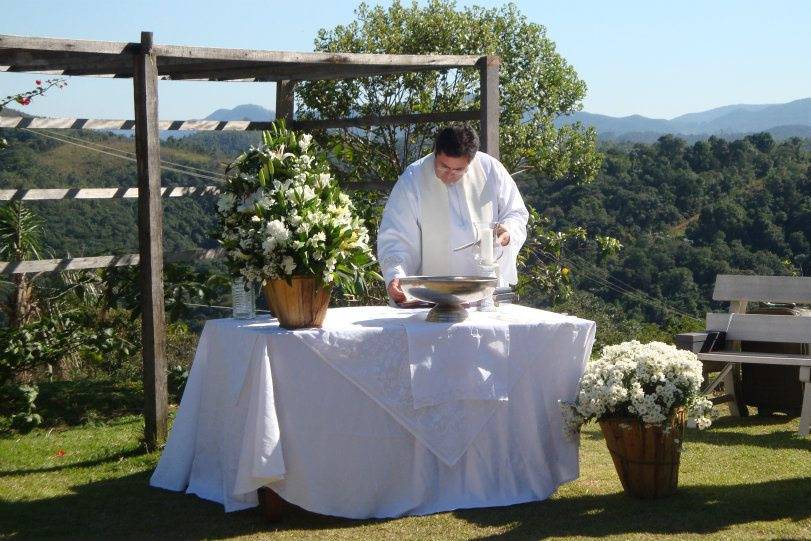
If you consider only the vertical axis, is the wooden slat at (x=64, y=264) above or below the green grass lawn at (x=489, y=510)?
above

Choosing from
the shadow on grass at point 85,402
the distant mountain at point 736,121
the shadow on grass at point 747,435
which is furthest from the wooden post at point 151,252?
the distant mountain at point 736,121

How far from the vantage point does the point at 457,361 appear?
516 cm

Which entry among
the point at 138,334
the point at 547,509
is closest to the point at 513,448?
the point at 547,509

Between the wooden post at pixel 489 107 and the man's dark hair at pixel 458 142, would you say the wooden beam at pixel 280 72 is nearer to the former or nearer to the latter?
the wooden post at pixel 489 107

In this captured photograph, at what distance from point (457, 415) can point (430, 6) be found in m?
8.36

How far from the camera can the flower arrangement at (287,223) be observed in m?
4.93

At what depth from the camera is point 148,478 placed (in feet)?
19.8

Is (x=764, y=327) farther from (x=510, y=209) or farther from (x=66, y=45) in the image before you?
(x=66, y=45)

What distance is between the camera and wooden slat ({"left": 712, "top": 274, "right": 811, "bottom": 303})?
7.71 m

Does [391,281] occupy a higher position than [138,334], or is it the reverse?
[391,281]

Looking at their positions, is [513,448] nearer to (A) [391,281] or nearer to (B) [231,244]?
(A) [391,281]

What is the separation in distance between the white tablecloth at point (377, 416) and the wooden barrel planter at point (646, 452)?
0.29 m

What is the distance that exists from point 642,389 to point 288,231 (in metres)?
1.73

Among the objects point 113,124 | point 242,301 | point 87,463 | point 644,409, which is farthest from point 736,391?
point 113,124
